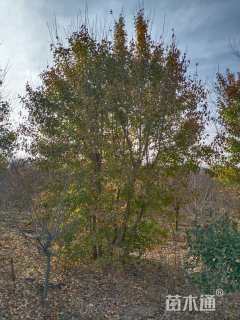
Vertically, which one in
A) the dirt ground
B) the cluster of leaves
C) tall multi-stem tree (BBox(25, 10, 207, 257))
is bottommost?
the dirt ground

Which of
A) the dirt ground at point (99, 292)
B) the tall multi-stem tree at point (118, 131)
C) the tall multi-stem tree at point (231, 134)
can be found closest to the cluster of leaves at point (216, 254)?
the dirt ground at point (99, 292)

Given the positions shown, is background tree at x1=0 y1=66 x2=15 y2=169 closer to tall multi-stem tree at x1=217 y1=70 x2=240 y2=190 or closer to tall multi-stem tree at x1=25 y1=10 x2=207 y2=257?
tall multi-stem tree at x1=25 y1=10 x2=207 y2=257

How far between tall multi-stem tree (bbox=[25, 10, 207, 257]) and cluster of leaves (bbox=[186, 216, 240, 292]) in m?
1.99

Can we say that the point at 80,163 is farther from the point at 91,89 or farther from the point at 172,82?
the point at 172,82

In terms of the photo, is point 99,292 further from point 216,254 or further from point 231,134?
point 231,134

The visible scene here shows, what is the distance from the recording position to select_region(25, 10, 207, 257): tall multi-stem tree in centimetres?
719

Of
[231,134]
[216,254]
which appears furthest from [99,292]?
[231,134]

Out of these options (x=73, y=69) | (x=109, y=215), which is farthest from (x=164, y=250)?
(x=73, y=69)

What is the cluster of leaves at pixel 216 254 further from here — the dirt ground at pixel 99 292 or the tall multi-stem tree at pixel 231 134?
the tall multi-stem tree at pixel 231 134

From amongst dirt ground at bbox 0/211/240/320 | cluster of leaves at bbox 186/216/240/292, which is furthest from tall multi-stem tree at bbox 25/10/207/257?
cluster of leaves at bbox 186/216/240/292

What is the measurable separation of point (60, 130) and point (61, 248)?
8.98 ft

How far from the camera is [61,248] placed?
7387 mm

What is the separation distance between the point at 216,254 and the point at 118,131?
11.5 feet

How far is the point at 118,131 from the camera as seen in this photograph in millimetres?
7426
